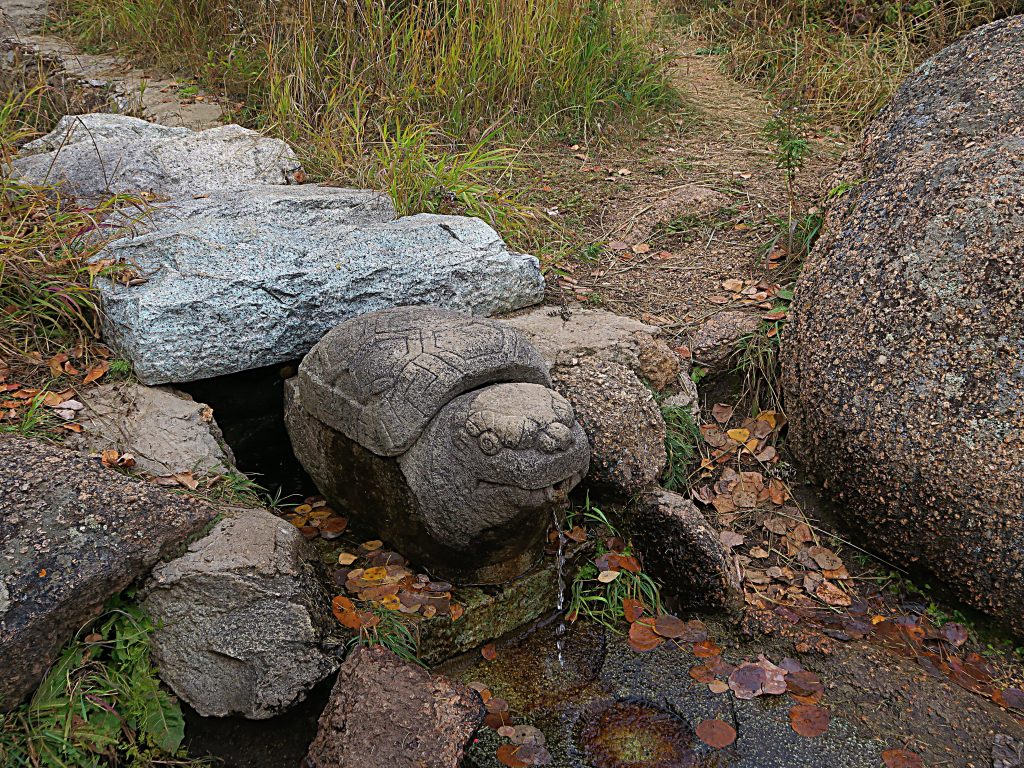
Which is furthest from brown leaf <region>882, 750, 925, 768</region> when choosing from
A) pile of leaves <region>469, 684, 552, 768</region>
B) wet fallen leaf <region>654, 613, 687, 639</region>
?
pile of leaves <region>469, 684, 552, 768</region>

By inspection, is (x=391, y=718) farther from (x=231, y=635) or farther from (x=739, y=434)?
(x=739, y=434)

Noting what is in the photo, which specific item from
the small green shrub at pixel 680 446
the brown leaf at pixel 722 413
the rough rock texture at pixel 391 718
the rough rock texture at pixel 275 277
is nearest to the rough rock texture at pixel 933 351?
the brown leaf at pixel 722 413

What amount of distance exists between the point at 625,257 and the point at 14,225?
2.77 m

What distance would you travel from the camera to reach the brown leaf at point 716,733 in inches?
103

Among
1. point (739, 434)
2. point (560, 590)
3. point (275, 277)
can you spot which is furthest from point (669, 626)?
point (275, 277)

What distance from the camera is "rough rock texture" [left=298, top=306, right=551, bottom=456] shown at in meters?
2.73

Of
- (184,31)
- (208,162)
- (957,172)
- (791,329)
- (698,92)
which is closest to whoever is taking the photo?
(957,172)

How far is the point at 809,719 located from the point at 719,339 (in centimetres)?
168

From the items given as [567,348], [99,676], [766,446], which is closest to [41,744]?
[99,676]

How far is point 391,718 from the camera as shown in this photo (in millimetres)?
2438

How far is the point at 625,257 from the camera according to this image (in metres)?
4.48

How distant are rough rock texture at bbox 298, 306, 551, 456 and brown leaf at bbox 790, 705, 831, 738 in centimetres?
132

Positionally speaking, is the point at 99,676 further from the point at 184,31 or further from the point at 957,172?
the point at 184,31

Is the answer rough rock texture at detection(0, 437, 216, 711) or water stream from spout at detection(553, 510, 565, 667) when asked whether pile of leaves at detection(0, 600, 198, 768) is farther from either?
water stream from spout at detection(553, 510, 565, 667)
